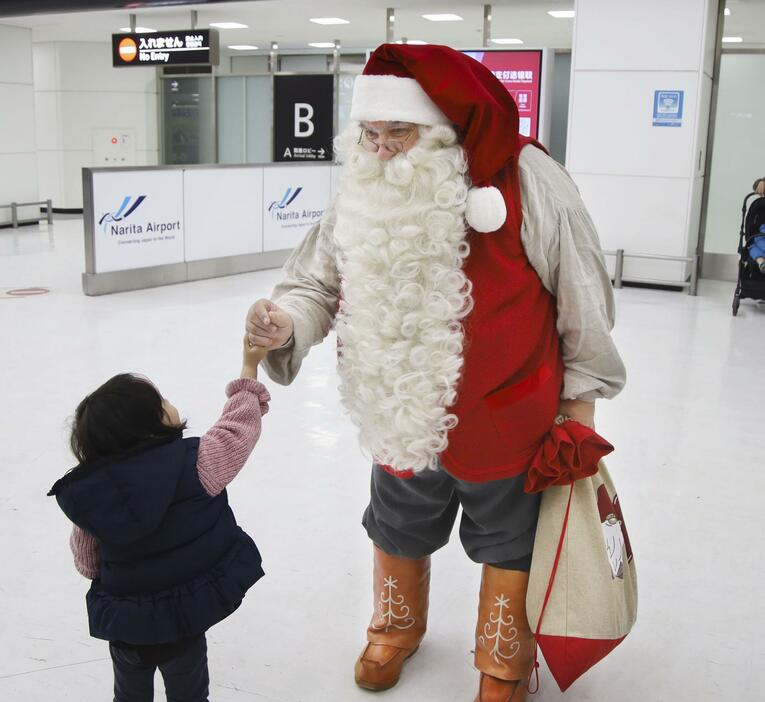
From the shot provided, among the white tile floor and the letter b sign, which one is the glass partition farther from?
the white tile floor

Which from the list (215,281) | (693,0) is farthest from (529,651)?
(693,0)

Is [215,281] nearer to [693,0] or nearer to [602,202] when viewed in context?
[602,202]

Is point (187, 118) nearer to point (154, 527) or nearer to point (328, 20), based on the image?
point (328, 20)

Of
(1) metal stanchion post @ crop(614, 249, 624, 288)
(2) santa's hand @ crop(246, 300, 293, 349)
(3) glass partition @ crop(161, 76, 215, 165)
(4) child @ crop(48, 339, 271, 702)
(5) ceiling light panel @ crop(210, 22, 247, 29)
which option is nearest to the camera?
(4) child @ crop(48, 339, 271, 702)

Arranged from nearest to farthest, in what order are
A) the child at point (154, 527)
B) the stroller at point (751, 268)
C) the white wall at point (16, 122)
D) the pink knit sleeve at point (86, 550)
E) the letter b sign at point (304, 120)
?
the child at point (154, 527)
the pink knit sleeve at point (86, 550)
the stroller at point (751, 268)
the letter b sign at point (304, 120)
the white wall at point (16, 122)

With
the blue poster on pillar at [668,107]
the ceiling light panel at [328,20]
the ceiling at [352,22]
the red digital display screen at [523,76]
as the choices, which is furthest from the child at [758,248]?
the ceiling light panel at [328,20]

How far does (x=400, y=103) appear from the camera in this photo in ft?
5.85

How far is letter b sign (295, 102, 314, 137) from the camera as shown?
13227 millimetres

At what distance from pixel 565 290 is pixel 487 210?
10.1 inches

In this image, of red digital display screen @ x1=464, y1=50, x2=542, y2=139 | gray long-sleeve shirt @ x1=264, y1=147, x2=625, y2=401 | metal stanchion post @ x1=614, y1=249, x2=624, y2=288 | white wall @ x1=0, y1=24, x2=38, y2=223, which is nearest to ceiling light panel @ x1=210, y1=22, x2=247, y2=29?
white wall @ x1=0, y1=24, x2=38, y2=223

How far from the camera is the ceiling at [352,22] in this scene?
1108cm

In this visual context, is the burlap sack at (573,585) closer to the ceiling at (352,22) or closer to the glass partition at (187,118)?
the ceiling at (352,22)

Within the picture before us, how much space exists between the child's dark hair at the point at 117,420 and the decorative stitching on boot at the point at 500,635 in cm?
88

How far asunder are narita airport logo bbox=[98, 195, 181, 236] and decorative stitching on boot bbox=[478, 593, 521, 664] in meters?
6.34
